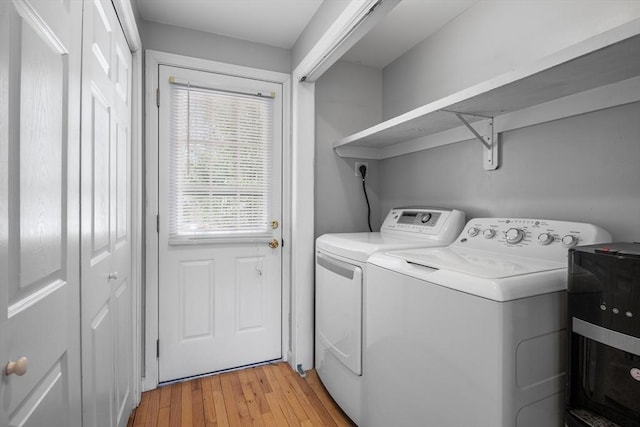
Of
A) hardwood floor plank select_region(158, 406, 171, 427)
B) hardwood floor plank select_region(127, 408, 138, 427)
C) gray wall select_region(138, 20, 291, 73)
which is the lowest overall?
hardwood floor plank select_region(127, 408, 138, 427)

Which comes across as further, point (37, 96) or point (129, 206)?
point (129, 206)

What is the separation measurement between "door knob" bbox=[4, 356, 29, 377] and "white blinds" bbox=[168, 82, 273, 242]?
5.05ft

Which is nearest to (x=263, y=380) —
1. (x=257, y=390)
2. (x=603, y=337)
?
(x=257, y=390)

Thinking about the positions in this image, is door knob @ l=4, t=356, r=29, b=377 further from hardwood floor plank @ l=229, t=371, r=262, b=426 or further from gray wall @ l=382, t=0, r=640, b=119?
gray wall @ l=382, t=0, r=640, b=119

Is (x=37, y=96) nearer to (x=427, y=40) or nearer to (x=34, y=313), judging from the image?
(x=34, y=313)

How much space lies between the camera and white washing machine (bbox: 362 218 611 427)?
2.97 feet

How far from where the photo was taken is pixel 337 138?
2.42 metres

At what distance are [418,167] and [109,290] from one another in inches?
75.3

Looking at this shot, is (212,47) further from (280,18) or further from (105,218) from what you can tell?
(105,218)

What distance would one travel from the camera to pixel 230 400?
1.89 metres

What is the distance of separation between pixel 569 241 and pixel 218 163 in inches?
77.6

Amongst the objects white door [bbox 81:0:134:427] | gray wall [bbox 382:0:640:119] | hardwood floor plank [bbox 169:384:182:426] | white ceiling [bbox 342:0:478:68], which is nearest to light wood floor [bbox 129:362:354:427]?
hardwood floor plank [bbox 169:384:182:426]

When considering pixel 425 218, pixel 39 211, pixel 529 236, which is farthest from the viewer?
pixel 425 218

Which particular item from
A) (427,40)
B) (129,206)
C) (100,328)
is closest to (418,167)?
(427,40)
